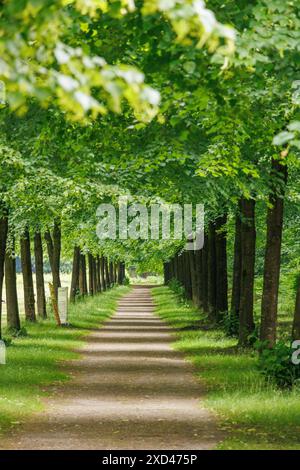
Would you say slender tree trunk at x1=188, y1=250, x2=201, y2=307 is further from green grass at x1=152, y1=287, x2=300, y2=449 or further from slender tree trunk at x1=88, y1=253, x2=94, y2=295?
green grass at x1=152, y1=287, x2=300, y2=449

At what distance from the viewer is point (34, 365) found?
74.4 ft

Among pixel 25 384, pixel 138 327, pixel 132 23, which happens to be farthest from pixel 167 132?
pixel 138 327

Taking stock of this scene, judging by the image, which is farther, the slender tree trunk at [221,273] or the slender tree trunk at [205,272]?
the slender tree trunk at [205,272]

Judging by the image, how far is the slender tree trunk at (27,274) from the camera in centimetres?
3456

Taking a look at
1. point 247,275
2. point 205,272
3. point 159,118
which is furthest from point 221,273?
point 159,118

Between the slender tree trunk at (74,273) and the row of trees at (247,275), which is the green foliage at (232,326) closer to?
the row of trees at (247,275)

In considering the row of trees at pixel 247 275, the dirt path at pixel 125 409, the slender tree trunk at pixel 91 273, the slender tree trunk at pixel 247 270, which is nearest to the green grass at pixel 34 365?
the dirt path at pixel 125 409

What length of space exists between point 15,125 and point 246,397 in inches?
256

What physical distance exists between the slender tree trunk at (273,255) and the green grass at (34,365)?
4.84 m

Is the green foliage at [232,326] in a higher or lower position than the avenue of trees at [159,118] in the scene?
lower

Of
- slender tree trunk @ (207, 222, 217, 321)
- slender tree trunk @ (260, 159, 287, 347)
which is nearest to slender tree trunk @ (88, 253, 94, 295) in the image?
slender tree trunk @ (207, 222, 217, 321)

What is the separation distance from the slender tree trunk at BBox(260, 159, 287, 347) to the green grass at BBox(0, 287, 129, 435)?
484cm

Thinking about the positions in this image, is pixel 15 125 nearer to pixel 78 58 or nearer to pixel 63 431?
pixel 63 431

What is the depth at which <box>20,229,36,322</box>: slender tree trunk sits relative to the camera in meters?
34.6
